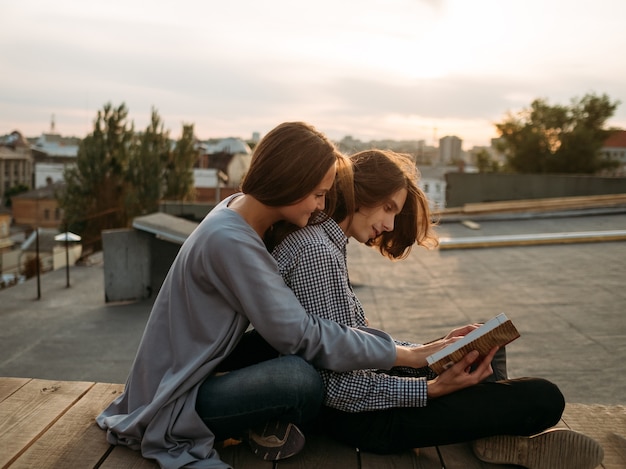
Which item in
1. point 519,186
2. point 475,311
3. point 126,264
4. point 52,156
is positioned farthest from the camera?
point 52,156

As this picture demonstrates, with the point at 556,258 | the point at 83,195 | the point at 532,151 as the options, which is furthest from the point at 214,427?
the point at 83,195

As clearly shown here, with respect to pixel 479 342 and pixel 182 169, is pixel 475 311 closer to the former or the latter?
pixel 479 342

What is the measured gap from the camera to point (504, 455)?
2043 millimetres

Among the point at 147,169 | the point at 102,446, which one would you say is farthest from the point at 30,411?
the point at 147,169

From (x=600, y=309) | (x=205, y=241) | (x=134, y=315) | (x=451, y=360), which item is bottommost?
(x=134, y=315)

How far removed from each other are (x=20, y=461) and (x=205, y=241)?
881 millimetres

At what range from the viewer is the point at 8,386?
254 cm

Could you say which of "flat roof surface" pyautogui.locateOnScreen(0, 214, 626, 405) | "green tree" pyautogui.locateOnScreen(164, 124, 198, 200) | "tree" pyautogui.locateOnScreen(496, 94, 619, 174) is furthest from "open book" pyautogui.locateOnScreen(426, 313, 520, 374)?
"green tree" pyautogui.locateOnScreen(164, 124, 198, 200)

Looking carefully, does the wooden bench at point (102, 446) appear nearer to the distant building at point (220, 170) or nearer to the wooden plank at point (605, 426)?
the wooden plank at point (605, 426)

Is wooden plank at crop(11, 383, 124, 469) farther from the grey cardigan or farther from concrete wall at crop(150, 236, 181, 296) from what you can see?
concrete wall at crop(150, 236, 181, 296)

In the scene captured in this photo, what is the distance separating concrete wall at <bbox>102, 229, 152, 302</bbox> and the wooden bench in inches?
353

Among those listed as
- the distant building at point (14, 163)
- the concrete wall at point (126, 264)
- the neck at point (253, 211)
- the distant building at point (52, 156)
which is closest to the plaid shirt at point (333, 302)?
the neck at point (253, 211)

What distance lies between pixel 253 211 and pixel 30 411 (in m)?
1.13

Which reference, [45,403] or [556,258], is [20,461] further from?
[556,258]
